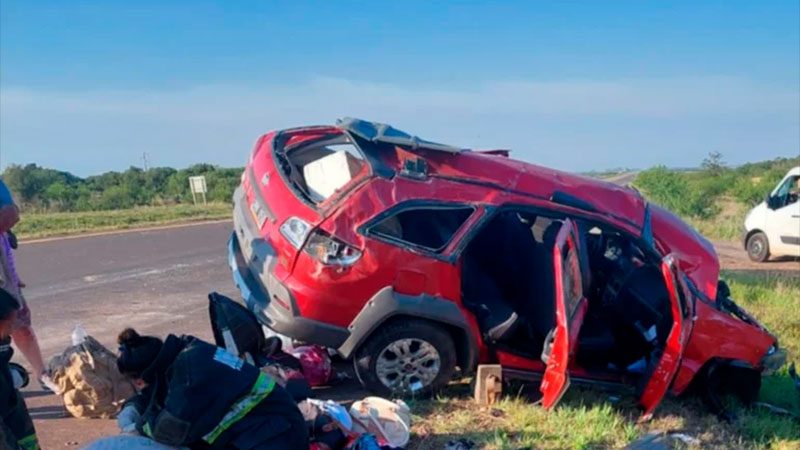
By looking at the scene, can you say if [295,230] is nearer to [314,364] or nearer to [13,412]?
[314,364]

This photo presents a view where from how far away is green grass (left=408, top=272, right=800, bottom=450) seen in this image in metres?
4.59

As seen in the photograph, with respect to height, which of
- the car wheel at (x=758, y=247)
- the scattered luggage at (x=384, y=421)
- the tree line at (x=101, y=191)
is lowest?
the car wheel at (x=758, y=247)

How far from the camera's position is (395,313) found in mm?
4914

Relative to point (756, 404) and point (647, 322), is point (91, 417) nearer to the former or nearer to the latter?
point (647, 322)

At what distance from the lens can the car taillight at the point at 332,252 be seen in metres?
4.95

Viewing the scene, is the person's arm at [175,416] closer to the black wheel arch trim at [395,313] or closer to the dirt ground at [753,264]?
the black wheel arch trim at [395,313]

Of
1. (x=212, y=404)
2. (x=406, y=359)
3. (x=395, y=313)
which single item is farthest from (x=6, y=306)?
(x=406, y=359)

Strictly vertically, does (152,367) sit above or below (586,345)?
above

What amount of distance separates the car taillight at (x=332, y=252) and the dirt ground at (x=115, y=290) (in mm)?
1066

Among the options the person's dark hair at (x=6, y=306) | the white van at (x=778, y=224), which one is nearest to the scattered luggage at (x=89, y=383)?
the person's dark hair at (x=6, y=306)

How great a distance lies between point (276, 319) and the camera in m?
5.00

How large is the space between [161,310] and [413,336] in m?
4.43

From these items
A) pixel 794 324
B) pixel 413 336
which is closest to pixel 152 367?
pixel 413 336

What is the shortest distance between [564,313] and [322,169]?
7.08ft
